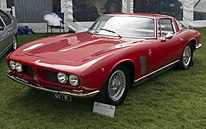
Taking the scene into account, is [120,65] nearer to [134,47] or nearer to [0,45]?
[134,47]

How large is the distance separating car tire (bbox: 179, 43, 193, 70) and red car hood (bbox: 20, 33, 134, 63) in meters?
1.91

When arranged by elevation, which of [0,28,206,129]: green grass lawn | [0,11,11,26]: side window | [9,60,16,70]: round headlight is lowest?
[0,28,206,129]: green grass lawn

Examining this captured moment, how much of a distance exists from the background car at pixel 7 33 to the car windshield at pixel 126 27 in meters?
2.25

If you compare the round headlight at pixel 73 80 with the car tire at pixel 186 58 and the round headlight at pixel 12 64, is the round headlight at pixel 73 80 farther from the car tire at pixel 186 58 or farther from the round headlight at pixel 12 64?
the car tire at pixel 186 58

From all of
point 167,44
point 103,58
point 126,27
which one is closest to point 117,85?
point 103,58

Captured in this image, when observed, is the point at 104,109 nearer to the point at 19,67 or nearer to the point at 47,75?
the point at 47,75

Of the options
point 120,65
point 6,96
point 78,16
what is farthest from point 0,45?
point 78,16

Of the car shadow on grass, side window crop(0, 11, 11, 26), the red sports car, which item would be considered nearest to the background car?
side window crop(0, 11, 11, 26)

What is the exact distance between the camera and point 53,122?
3.29 m

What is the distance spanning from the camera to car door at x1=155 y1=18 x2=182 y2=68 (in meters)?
4.51

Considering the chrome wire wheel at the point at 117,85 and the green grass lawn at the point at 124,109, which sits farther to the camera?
the chrome wire wheel at the point at 117,85

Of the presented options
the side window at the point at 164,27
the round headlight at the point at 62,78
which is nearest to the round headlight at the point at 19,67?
the round headlight at the point at 62,78

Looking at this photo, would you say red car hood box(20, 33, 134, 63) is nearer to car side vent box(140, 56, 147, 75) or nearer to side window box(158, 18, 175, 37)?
car side vent box(140, 56, 147, 75)

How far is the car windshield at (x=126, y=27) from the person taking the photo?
4.48 meters
